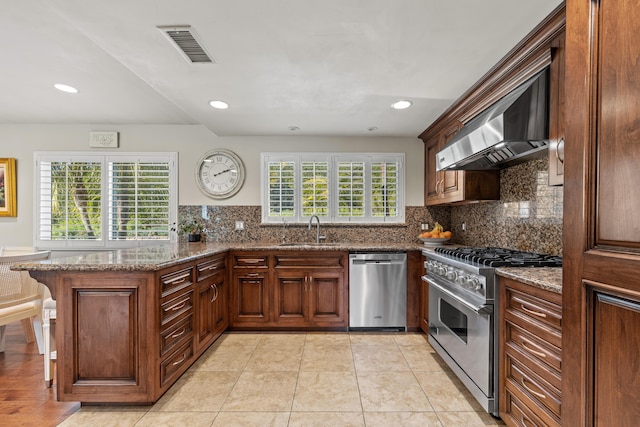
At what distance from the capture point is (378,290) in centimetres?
336

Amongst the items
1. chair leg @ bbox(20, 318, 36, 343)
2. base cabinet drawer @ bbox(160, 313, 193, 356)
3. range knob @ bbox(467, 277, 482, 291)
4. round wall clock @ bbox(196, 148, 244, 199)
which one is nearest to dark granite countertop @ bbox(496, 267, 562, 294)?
range knob @ bbox(467, 277, 482, 291)

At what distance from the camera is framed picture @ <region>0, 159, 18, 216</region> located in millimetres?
3994

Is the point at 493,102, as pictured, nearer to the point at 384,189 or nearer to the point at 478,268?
the point at 478,268

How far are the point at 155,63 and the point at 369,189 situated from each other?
266 centimetres

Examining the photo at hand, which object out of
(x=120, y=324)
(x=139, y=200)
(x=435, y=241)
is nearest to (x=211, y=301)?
(x=120, y=324)

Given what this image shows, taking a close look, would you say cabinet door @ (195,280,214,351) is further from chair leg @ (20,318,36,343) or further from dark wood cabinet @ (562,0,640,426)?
dark wood cabinet @ (562,0,640,426)

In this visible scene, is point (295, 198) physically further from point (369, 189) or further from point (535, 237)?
point (535, 237)

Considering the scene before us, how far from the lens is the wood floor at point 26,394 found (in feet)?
6.44

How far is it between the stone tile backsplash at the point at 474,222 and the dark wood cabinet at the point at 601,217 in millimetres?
1458

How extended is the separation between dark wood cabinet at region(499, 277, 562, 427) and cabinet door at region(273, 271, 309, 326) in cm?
197

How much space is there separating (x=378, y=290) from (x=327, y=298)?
544 millimetres

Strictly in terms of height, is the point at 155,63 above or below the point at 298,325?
above

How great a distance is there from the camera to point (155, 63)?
217 centimetres

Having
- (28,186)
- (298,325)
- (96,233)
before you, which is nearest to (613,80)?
(298,325)
